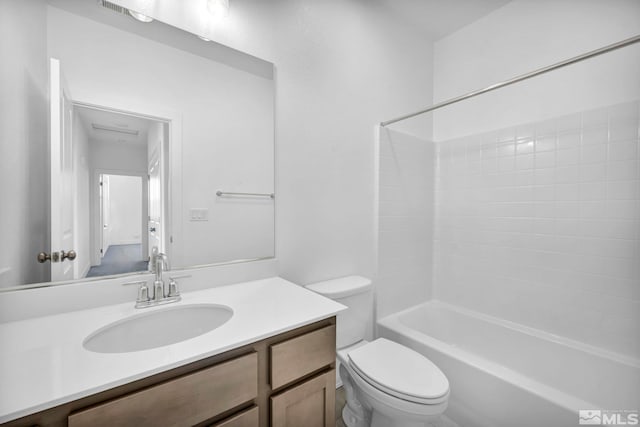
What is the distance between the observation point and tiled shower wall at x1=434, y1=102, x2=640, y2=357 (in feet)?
5.05

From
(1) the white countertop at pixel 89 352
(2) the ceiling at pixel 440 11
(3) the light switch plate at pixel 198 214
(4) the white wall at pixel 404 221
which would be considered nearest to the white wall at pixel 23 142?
(1) the white countertop at pixel 89 352

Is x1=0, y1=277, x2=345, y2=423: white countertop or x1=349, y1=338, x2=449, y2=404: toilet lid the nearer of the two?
x1=0, y1=277, x2=345, y2=423: white countertop

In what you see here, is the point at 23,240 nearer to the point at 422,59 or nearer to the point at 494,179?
the point at 494,179

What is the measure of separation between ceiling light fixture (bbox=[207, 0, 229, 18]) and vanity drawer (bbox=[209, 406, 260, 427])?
63.9 inches

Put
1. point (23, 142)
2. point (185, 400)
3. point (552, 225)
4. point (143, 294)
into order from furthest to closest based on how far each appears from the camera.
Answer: point (552, 225), point (143, 294), point (23, 142), point (185, 400)

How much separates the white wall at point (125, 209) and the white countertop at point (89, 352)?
0.27 metres

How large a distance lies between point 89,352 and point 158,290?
35cm

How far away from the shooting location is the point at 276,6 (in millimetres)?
1469

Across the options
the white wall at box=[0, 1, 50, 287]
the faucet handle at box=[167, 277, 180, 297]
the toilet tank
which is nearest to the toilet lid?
the toilet tank

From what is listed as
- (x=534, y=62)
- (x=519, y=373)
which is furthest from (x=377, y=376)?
(x=534, y=62)

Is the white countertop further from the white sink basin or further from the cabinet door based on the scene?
the cabinet door

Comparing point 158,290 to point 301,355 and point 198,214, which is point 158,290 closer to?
point 198,214

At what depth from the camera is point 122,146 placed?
111cm

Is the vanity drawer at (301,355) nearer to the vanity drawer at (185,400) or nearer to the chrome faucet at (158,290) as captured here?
the vanity drawer at (185,400)
